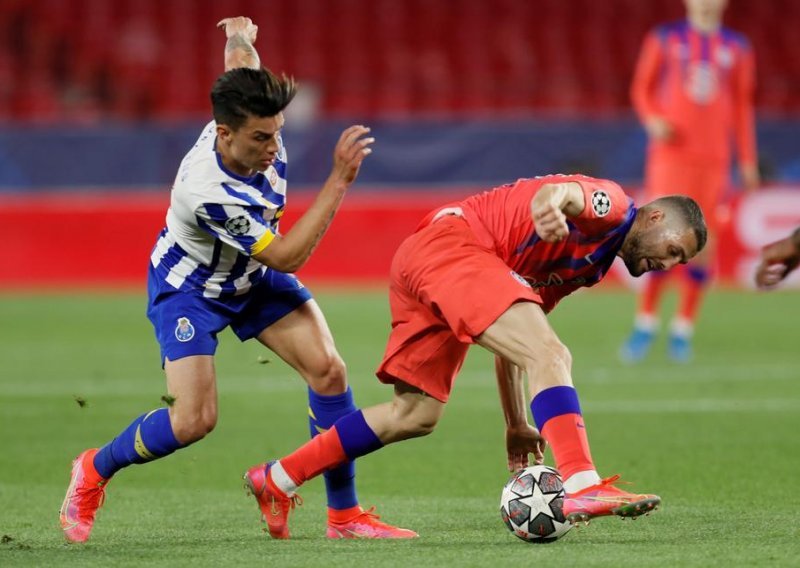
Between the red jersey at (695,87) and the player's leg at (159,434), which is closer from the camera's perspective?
the player's leg at (159,434)

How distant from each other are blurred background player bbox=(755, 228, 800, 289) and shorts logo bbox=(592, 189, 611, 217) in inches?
39.0

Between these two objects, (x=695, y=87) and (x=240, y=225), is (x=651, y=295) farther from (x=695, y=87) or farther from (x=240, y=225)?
(x=240, y=225)

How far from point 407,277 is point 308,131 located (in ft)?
39.9

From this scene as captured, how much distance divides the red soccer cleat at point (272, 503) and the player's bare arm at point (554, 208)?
4.85 feet

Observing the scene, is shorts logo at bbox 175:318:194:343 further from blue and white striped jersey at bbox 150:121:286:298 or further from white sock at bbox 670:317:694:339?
white sock at bbox 670:317:694:339

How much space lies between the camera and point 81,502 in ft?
18.2

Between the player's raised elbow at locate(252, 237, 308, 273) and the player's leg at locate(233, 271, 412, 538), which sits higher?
the player's raised elbow at locate(252, 237, 308, 273)

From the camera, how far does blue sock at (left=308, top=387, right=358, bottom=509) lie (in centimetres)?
569

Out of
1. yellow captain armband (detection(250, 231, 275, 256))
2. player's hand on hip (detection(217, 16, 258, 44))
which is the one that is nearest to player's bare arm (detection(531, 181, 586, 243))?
yellow captain armband (detection(250, 231, 275, 256))

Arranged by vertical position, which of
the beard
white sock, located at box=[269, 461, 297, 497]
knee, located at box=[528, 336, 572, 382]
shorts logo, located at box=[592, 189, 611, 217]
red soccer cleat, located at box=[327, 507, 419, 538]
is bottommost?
red soccer cleat, located at box=[327, 507, 419, 538]

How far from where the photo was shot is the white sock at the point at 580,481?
4785 mm

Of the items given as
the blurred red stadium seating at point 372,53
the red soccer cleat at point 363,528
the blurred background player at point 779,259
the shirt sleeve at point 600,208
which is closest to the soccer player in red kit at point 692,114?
the blurred background player at point 779,259

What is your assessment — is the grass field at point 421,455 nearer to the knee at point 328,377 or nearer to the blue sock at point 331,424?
the blue sock at point 331,424

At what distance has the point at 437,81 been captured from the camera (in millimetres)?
20312
